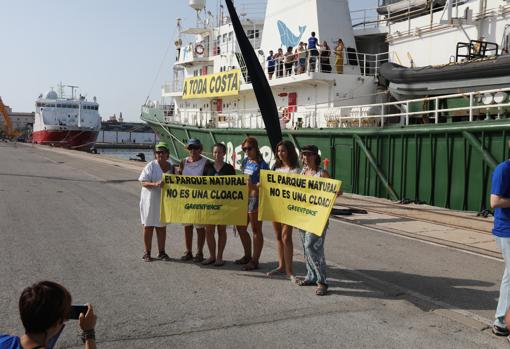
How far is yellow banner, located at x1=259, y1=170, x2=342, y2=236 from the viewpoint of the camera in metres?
5.16

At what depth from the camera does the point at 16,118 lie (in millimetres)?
153375

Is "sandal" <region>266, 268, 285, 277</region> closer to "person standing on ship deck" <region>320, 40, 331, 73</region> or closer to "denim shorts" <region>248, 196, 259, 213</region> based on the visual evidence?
"denim shorts" <region>248, 196, 259, 213</region>

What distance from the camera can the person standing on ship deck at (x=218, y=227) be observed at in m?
6.09

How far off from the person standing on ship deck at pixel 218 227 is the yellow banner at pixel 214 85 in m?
13.9

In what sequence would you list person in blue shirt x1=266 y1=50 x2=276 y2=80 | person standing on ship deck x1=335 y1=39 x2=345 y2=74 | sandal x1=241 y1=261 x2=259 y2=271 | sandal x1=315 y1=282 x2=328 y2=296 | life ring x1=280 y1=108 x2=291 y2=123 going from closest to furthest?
sandal x1=315 y1=282 x2=328 y2=296, sandal x1=241 y1=261 x2=259 y2=271, person standing on ship deck x1=335 y1=39 x2=345 y2=74, life ring x1=280 y1=108 x2=291 y2=123, person in blue shirt x1=266 y1=50 x2=276 y2=80

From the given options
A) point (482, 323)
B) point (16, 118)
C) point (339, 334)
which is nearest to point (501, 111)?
point (482, 323)

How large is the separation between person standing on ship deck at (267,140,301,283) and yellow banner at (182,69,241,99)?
14.4 meters

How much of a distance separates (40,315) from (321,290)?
3.31 metres

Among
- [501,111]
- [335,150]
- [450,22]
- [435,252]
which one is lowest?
[435,252]

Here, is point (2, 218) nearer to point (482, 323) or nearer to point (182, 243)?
point (182, 243)

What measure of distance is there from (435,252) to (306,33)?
1296 cm

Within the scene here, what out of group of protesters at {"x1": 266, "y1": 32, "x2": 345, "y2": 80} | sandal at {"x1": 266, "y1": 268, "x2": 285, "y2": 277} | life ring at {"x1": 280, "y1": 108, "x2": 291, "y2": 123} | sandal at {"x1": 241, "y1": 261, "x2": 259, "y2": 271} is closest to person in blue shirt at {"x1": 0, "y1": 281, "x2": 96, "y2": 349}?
sandal at {"x1": 266, "y1": 268, "x2": 285, "y2": 277}

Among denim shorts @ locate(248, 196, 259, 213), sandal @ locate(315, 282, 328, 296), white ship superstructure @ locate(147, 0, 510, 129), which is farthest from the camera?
white ship superstructure @ locate(147, 0, 510, 129)

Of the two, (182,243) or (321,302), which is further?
(182,243)
